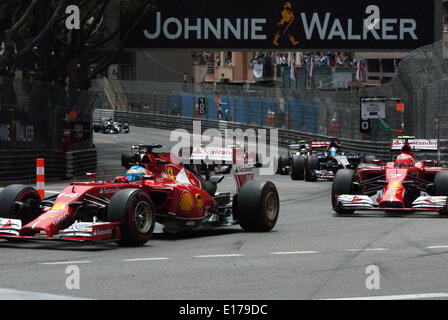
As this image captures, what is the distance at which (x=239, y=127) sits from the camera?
2201 inches

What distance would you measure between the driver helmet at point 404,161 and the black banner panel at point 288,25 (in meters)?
22.6

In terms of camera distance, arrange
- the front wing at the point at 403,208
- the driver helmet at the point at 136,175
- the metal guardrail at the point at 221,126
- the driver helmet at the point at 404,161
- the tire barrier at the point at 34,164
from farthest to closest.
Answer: the metal guardrail at the point at 221,126 < the tire barrier at the point at 34,164 < the driver helmet at the point at 404,161 < the front wing at the point at 403,208 < the driver helmet at the point at 136,175

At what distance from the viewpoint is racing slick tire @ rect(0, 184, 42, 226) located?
1259 centimetres

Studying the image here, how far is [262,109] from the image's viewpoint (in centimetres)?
5375

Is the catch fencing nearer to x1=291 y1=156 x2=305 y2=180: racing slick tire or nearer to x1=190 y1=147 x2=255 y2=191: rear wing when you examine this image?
x1=291 y1=156 x2=305 y2=180: racing slick tire

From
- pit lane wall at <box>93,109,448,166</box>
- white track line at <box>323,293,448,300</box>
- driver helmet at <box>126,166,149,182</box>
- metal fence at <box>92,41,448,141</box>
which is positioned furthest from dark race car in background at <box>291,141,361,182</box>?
white track line at <box>323,293,448,300</box>

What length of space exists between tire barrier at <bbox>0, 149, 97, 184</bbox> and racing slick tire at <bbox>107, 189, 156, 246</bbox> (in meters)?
14.6

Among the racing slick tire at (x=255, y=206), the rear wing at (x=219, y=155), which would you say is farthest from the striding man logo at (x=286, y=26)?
the racing slick tire at (x=255, y=206)

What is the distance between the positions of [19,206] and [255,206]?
3.29 m

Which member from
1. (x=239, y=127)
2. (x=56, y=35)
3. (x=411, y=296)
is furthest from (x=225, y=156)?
(x=239, y=127)

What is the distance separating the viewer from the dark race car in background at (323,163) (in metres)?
28.2

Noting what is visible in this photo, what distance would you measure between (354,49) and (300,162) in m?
12.6

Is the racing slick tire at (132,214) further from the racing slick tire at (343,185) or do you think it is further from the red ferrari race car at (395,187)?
the racing slick tire at (343,185)
